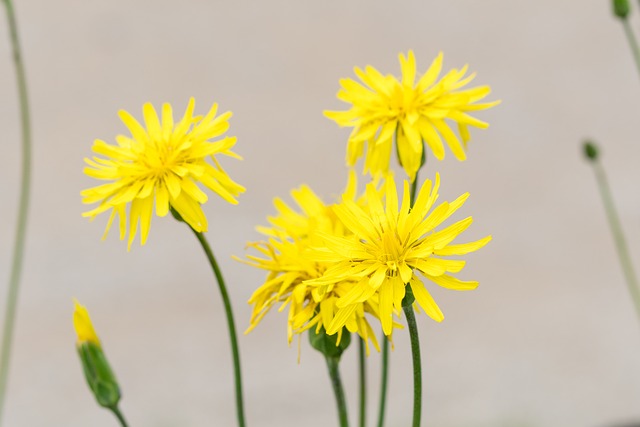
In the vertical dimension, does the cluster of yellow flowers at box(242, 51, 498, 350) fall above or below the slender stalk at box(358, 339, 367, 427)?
above

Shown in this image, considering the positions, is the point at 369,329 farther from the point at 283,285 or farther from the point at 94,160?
the point at 94,160

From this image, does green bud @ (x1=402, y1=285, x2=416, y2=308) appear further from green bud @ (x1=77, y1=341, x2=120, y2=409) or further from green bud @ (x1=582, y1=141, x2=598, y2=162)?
green bud @ (x1=582, y1=141, x2=598, y2=162)

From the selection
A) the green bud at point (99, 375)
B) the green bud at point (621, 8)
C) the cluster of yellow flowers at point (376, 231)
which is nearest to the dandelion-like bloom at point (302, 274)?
the cluster of yellow flowers at point (376, 231)

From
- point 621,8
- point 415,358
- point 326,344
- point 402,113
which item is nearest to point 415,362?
point 415,358

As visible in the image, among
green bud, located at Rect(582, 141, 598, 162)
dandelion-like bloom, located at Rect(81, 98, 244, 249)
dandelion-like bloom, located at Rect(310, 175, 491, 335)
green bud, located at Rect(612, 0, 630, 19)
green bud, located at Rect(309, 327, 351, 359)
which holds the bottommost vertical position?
green bud, located at Rect(309, 327, 351, 359)

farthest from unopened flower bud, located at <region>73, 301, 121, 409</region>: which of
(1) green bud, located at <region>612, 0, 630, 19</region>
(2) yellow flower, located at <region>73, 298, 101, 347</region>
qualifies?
(1) green bud, located at <region>612, 0, 630, 19</region>

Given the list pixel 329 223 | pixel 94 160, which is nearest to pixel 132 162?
pixel 94 160

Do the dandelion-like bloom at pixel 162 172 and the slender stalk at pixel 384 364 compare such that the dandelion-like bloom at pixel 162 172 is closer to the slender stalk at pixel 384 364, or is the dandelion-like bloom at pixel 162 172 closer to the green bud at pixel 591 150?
the slender stalk at pixel 384 364
